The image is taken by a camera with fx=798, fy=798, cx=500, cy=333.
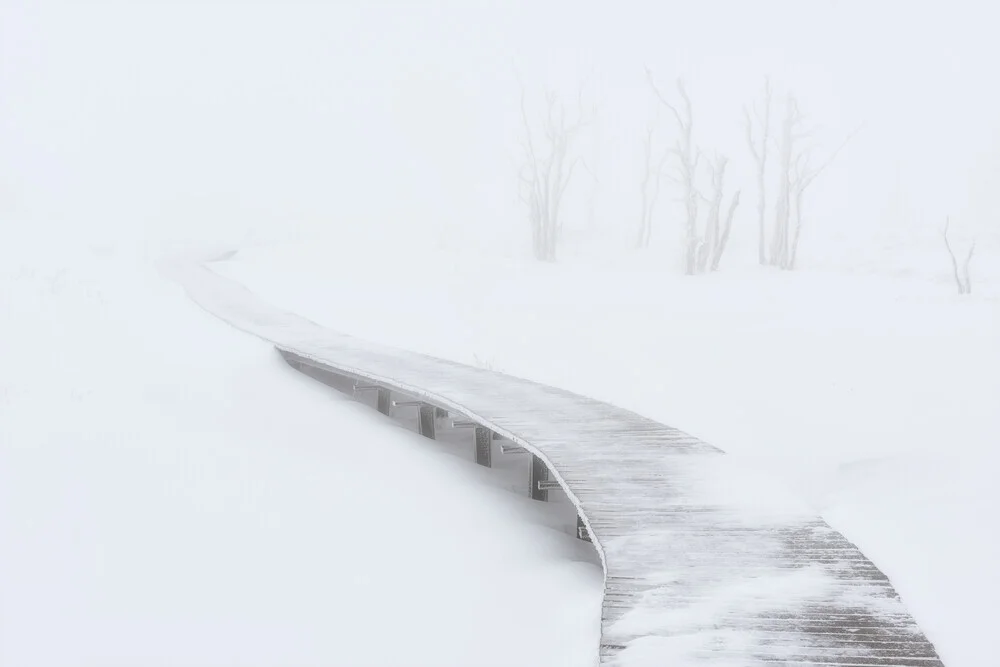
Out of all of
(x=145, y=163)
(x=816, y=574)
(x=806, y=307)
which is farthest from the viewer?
(x=145, y=163)

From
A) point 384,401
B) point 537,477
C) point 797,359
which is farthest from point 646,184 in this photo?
point 537,477

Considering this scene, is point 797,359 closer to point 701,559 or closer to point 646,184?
point 701,559

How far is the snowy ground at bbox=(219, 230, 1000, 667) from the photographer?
20.9 ft

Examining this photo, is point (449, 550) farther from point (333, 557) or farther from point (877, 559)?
point (877, 559)

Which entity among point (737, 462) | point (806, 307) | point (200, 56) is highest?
point (200, 56)

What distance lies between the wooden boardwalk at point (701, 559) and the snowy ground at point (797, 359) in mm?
1297

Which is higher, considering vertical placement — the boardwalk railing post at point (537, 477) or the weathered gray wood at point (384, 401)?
the boardwalk railing post at point (537, 477)

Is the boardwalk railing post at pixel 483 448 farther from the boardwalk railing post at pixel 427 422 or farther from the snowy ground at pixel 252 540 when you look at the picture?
the boardwalk railing post at pixel 427 422

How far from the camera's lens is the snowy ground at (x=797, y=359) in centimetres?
638

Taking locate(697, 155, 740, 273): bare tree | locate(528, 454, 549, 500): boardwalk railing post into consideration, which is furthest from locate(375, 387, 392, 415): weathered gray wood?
locate(697, 155, 740, 273): bare tree

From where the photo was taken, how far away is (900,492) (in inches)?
278

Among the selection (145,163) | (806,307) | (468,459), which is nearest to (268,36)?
(145,163)

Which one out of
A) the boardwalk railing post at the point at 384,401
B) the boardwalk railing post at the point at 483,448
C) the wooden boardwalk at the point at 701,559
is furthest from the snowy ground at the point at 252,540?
the boardwalk railing post at the point at 384,401

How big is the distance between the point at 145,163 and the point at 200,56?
25.8 metres
